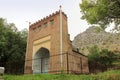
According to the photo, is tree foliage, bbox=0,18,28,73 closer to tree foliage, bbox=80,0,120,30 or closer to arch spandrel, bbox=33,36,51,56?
arch spandrel, bbox=33,36,51,56

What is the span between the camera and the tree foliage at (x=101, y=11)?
16188 millimetres

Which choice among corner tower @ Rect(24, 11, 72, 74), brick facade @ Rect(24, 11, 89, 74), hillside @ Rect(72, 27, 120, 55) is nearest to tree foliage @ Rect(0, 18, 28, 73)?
corner tower @ Rect(24, 11, 72, 74)

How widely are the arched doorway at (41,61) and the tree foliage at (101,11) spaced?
870 cm

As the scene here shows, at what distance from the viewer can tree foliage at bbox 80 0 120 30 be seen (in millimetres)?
16188

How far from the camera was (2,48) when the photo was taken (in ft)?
88.4

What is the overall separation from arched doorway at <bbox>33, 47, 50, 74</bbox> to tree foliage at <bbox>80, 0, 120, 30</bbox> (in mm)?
8700

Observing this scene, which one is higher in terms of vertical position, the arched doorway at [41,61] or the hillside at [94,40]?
the hillside at [94,40]

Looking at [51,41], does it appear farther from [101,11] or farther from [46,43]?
[101,11]

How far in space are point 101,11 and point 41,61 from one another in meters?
12.1

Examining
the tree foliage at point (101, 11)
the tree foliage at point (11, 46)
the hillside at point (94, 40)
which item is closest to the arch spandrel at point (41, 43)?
the tree foliage at point (11, 46)

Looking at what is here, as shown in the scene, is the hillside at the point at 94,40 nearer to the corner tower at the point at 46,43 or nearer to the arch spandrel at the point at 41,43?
the corner tower at the point at 46,43

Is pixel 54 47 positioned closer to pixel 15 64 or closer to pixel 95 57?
Result: pixel 15 64

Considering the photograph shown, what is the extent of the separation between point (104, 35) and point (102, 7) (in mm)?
38362

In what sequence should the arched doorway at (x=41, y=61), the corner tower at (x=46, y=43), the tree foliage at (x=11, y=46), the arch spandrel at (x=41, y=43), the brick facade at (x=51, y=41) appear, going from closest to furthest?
the brick facade at (x=51, y=41)
the corner tower at (x=46, y=43)
the arch spandrel at (x=41, y=43)
the arched doorway at (x=41, y=61)
the tree foliage at (x=11, y=46)
